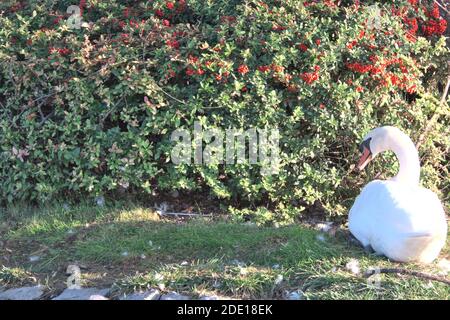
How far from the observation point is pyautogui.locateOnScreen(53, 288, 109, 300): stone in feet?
12.1

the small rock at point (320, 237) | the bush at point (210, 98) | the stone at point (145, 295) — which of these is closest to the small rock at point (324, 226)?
the bush at point (210, 98)

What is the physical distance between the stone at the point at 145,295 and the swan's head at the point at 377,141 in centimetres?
187

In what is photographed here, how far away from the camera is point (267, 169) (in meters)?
4.93

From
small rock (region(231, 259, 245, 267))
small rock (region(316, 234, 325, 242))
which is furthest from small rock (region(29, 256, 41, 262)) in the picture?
small rock (region(316, 234, 325, 242))

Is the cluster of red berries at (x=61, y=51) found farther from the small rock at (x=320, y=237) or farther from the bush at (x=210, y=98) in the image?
the small rock at (x=320, y=237)

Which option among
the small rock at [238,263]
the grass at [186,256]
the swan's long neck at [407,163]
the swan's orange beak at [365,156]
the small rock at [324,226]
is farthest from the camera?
the small rock at [324,226]

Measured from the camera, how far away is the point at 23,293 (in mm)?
3797

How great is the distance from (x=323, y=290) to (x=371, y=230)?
27.7 inches

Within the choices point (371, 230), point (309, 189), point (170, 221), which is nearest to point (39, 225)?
point (170, 221)

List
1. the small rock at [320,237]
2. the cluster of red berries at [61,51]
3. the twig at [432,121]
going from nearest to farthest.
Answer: the small rock at [320,237], the cluster of red berries at [61,51], the twig at [432,121]

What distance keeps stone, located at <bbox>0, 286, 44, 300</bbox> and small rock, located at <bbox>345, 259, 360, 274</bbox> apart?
6.30 feet

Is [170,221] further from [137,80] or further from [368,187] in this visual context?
[368,187]

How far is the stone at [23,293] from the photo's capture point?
3.75m

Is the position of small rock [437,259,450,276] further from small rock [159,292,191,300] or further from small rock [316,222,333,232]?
small rock [159,292,191,300]
